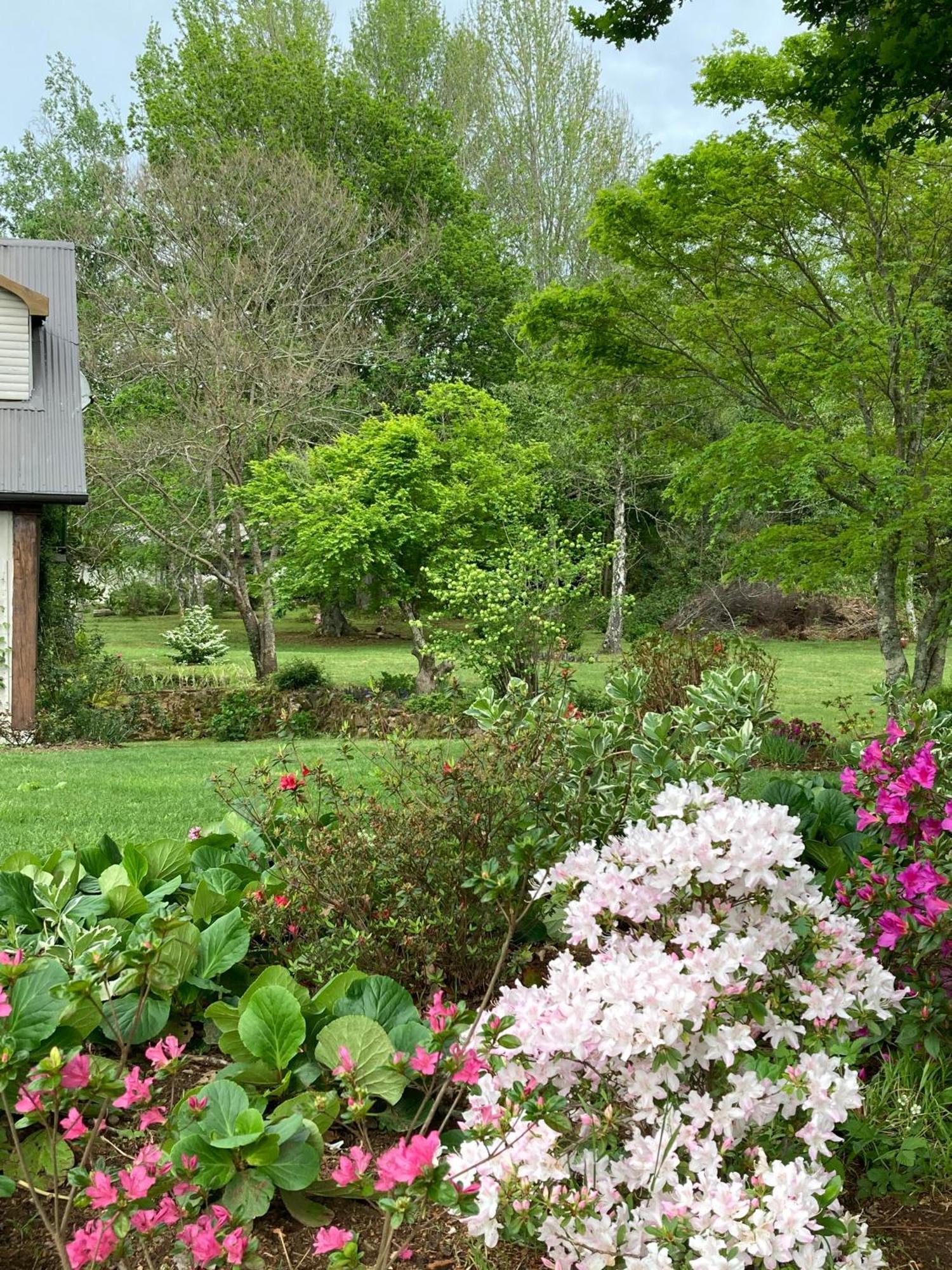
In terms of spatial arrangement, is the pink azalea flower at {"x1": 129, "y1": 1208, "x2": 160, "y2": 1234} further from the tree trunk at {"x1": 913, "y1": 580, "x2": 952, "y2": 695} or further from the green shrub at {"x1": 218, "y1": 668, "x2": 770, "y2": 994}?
the tree trunk at {"x1": 913, "y1": 580, "x2": 952, "y2": 695}

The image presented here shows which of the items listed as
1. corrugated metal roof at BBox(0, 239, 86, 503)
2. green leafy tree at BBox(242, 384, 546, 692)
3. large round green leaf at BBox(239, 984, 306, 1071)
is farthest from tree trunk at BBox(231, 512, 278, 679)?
large round green leaf at BBox(239, 984, 306, 1071)

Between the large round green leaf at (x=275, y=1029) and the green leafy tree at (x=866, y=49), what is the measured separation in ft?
11.6

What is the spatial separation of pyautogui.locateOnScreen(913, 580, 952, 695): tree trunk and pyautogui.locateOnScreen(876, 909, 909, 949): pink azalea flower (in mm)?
6260

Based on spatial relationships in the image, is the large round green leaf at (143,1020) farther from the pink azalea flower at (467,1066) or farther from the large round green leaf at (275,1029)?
the pink azalea flower at (467,1066)

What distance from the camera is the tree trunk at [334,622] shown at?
24.9 metres

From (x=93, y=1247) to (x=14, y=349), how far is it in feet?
35.3

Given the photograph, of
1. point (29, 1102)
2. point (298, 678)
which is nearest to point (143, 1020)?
point (29, 1102)

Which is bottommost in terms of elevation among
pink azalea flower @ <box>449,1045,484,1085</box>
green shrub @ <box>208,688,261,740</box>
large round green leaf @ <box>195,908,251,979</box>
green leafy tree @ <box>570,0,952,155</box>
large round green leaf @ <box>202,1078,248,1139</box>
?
green shrub @ <box>208,688,261,740</box>

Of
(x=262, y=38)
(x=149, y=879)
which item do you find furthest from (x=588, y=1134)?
(x=262, y=38)

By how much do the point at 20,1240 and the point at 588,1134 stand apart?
1.13m

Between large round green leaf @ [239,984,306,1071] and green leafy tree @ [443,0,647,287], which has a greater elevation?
green leafy tree @ [443,0,647,287]

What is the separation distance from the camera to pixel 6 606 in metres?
10.1

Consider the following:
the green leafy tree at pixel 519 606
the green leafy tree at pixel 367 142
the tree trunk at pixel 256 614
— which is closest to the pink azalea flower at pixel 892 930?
the green leafy tree at pixel 519 606

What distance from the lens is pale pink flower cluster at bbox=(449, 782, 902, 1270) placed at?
5.36 ft
